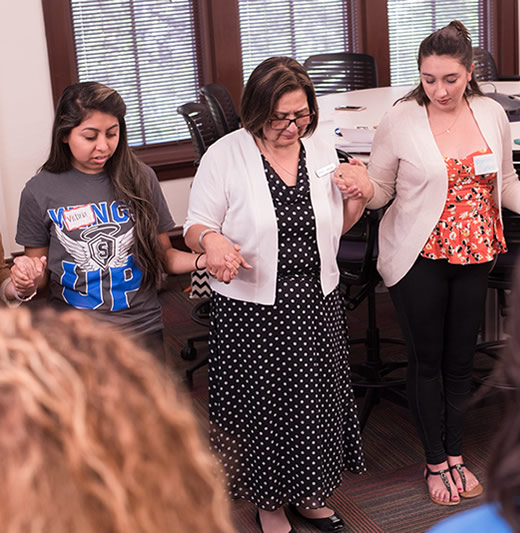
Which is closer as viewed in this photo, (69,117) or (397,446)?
(69,117)

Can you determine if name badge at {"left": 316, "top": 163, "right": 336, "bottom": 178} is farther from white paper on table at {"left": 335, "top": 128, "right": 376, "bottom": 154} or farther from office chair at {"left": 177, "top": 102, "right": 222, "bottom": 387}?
office chair at {"left": 177, "top": 102, "right": 222, "bottom": 387}

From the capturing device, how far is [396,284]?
2.66 m

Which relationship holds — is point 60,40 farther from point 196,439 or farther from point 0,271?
point 196,439

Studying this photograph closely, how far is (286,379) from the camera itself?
98.3 inches

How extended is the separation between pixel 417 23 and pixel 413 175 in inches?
168

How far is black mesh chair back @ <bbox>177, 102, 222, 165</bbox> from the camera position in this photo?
150 inches

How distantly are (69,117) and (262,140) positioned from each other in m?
0.55

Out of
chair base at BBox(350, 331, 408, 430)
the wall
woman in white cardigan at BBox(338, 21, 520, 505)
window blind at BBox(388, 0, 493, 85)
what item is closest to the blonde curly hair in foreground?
woman in white cardigan at BBox(338, 21, 520, 505)

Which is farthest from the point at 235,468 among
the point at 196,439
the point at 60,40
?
the point at 60,40

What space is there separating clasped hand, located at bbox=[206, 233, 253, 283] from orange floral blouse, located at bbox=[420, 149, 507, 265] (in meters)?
0.61

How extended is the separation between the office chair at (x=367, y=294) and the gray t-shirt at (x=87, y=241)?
0.91m

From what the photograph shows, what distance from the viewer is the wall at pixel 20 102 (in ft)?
16.0

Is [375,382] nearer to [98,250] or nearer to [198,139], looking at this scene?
[198,139]

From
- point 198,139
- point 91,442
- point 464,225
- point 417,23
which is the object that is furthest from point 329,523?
point 417,23
